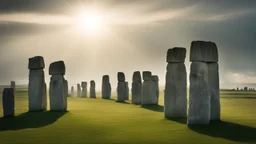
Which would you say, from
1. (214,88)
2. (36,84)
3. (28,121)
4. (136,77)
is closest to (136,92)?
(136,77)

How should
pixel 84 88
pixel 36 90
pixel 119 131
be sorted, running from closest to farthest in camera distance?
pixel 119 131, pixel 36 90, pixel 84 88

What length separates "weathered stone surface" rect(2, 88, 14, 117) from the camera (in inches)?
766

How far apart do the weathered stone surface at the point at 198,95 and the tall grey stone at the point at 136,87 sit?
673 inches

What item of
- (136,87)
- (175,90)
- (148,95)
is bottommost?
(148,95)

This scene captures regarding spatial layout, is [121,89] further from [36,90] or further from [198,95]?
[198,95]

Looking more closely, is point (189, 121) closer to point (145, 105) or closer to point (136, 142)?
point (136, 142)

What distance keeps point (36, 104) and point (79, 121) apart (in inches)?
251

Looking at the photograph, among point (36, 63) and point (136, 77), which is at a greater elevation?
point (36, 63)

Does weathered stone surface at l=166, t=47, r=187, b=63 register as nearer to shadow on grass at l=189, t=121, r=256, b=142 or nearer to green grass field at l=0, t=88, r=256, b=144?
green grass field at l=0, t=88, r=256, b=144

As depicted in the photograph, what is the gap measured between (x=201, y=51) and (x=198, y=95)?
6.64ft

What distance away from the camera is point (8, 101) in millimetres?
19547

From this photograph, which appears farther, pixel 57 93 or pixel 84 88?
pixel 84 88

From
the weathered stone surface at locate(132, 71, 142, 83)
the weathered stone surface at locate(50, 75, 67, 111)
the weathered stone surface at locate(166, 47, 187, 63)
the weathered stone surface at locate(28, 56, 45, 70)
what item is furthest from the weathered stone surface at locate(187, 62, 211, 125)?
the weathered stone surface at locate(132, 71, 142, 83)

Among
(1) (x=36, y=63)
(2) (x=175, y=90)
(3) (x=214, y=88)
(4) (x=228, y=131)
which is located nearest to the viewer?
(4) (x=228, y=131)
